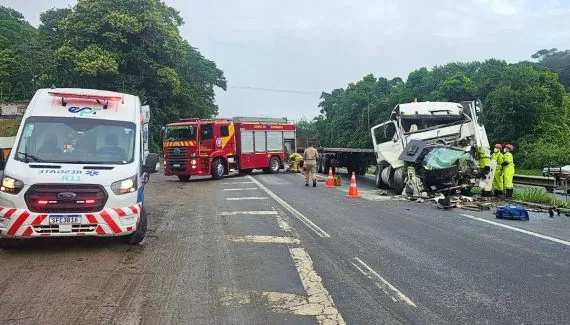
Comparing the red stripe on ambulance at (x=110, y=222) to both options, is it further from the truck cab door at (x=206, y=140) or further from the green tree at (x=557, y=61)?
the green tree at (x=557, y=61)

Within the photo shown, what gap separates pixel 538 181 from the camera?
62.4 ft

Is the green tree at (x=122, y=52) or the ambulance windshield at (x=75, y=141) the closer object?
the ambulance windshield at (x=75, y=141)

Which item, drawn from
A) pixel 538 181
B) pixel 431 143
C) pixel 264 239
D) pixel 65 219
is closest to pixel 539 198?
pixel 431 143

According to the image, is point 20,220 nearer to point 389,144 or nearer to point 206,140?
point 389,144

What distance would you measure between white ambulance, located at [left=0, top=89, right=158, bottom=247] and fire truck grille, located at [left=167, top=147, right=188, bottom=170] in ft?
44.8

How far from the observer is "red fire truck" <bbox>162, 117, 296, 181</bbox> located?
2259 centimetres

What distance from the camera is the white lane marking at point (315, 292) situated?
4.78 metres

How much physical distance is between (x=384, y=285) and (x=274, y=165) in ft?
74.4

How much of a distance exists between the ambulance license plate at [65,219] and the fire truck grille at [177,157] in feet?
50.8

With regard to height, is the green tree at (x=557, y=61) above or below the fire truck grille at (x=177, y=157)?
above

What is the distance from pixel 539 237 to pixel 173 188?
13471 millimetres

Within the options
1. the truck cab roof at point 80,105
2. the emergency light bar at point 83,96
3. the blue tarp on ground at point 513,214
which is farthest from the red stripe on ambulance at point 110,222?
the blue tarp on ground at point 513,214

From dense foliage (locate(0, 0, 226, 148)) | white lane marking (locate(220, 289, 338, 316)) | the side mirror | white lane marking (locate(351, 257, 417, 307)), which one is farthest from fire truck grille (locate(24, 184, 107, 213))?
dense foliage (locate(0, 0, 226, 148))

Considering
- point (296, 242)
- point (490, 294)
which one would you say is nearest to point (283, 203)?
point (296, 242)
